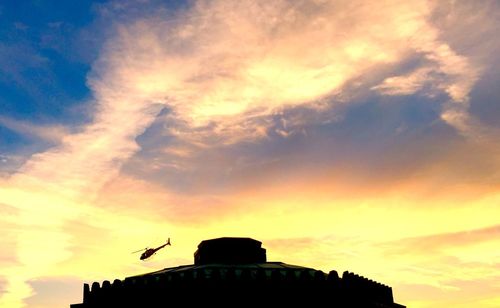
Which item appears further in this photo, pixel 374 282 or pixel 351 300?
pixel 374 282

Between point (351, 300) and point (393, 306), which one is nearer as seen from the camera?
point (351, 300)

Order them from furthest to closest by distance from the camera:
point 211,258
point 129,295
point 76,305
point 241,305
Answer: point 211,258
point 76,305
point 129,295
point 241,305

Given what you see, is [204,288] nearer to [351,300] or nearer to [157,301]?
[157,301]

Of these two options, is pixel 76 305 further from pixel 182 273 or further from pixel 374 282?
pixel 374 282

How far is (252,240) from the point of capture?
42750 mm

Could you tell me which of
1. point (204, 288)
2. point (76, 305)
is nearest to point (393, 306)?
point (204, 288)

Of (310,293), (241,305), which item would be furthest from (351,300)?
(241,305)

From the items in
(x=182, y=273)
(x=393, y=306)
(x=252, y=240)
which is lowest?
(x=393, y=306)

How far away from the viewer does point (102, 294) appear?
34812 mm

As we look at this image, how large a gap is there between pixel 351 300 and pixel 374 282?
6.06 metres

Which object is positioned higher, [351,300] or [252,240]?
[252,240]

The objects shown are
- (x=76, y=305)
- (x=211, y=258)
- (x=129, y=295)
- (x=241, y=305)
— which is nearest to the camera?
(x=241, y=305)

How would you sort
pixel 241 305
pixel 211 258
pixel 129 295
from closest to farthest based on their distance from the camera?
1. pixel 241 305
2. pixel 129 295
3. pixel 211 258

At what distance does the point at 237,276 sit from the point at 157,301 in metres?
5.62
